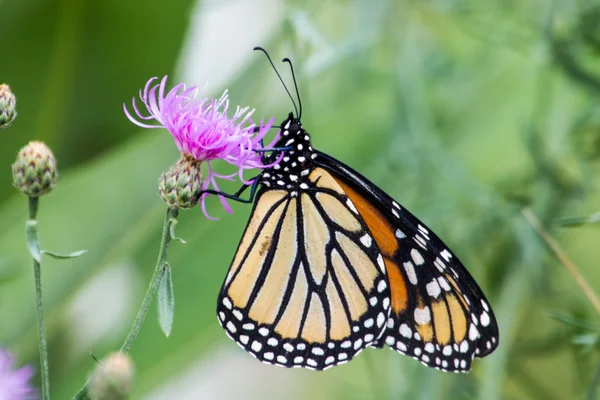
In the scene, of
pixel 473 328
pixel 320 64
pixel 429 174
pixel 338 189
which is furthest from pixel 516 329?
pixel 320 64

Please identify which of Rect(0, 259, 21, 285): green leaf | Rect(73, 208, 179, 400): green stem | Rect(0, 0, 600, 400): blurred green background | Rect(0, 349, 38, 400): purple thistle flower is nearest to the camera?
Rect(73, 208, 179, 400): green stem

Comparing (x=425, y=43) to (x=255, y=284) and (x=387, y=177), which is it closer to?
(x=387, y=177)

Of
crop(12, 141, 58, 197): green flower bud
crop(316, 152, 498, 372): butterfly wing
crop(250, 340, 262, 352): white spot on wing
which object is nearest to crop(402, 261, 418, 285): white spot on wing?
crop(316, 152, 498, 372): butterfly wing

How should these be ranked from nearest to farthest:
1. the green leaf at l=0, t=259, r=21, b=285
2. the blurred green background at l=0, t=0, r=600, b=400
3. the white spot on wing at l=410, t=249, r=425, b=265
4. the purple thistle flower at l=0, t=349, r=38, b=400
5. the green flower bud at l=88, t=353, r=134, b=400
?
the green flower bud at l=88, t=353, r=134, b=400
the purple thistle flower at l=0, t=349, r=38, b=400
the green leaf at l=0, t=259, r=21, b=285
the white spot on wing at l=410, t=249, r=425, b=265
the blurred green background at l=0, t=0, r=600, b=400

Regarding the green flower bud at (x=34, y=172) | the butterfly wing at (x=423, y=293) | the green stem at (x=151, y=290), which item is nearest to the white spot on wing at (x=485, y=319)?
the butterfly wing at (x=423, y=293)

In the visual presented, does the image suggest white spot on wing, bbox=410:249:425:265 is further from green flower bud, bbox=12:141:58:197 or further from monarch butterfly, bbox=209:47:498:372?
green flower bud, bbox=12:141:58:197

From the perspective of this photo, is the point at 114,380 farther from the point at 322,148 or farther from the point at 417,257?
the point at 322,148
